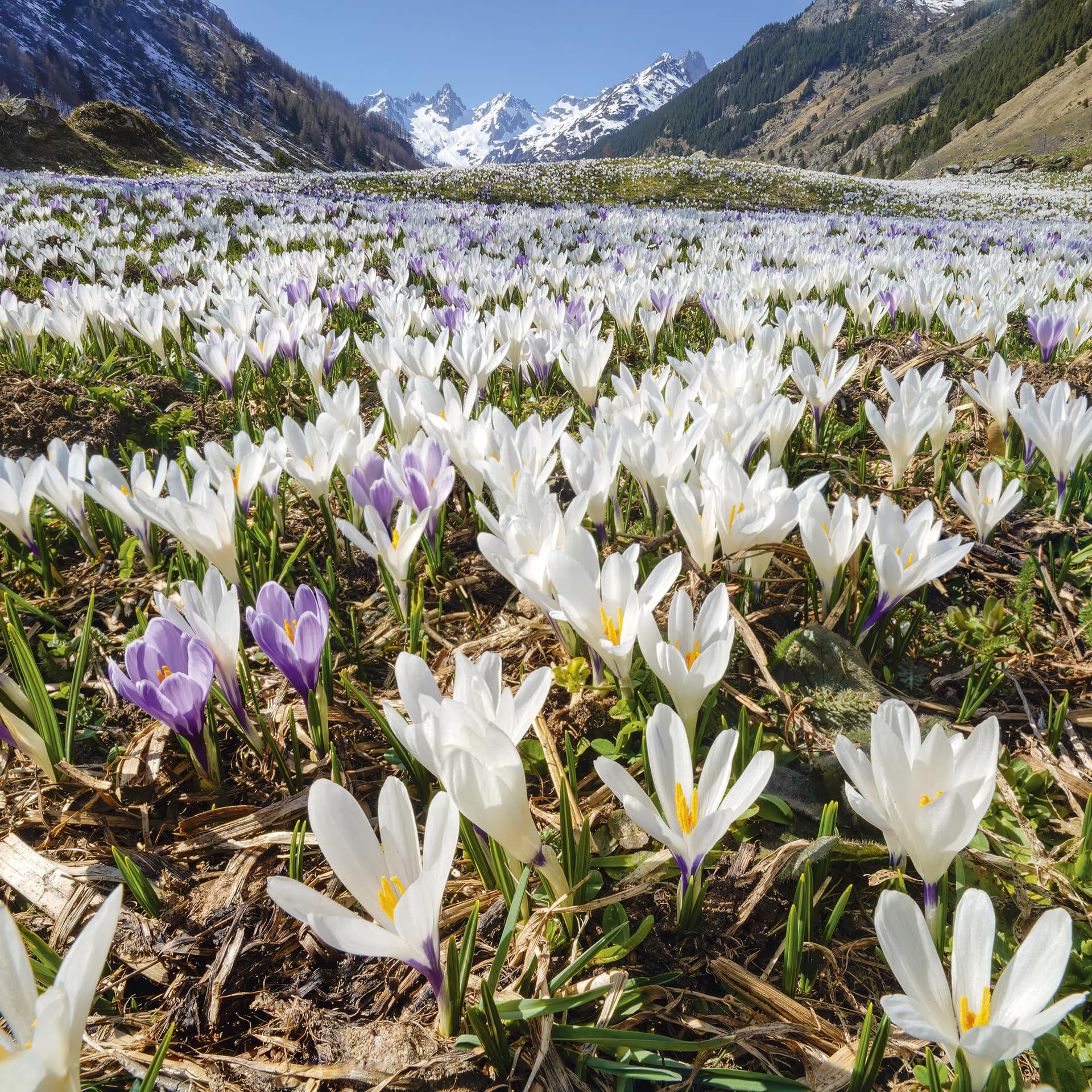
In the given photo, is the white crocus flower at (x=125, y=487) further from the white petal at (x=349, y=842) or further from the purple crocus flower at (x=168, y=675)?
the white petal at (x=349, y=842)

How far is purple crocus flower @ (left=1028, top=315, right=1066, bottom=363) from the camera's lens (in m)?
3.26

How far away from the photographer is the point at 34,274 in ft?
18.6

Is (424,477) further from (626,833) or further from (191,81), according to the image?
(191,81)

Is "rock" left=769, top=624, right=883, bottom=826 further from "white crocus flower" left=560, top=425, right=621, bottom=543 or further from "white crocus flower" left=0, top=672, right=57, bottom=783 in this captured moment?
"white crocus flower" left=0, top=672, right=57, bottom=783

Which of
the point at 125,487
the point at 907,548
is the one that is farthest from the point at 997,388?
the point at 125,487

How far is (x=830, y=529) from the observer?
1368mm

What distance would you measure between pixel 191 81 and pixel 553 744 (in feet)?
403

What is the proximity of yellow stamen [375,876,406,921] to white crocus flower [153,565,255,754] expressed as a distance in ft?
1.70

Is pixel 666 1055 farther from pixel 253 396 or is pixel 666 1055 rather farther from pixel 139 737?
pixel 253 396

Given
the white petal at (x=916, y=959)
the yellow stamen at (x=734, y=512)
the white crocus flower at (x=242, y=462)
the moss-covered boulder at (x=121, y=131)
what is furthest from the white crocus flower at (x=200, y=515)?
the moss-covered boulder at (x=121, y=131)

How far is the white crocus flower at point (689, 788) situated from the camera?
0.80 metres

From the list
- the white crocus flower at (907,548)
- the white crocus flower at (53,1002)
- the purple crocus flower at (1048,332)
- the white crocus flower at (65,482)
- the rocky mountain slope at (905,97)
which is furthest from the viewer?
the rocky mountain slope at (905,97)

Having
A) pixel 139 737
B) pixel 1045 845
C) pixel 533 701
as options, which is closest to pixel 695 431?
pixel 533 701

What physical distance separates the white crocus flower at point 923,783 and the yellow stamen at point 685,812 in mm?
195
